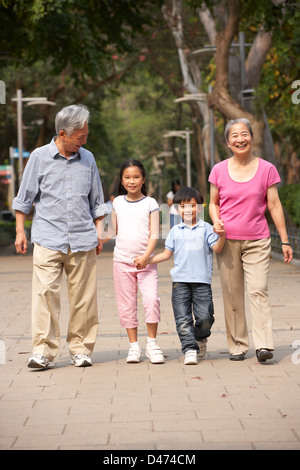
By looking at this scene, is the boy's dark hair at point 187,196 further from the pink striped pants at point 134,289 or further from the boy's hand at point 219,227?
the pink striped pants at point 134,289

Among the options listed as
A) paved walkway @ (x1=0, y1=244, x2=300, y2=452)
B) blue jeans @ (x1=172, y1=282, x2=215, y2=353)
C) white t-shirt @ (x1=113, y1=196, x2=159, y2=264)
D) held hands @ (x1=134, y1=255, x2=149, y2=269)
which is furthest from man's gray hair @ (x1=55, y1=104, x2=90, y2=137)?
paved walkway @ (x1=0, y1=244, x2=300, y2=452)

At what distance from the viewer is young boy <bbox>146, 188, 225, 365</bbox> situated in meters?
7.25

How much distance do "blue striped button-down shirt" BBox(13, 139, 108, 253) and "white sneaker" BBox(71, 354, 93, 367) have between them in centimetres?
78

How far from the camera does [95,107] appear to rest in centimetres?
3953

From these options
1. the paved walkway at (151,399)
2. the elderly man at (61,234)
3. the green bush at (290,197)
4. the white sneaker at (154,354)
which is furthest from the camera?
the green bush at (290,197)

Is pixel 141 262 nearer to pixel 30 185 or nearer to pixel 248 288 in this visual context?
pixel 248 288

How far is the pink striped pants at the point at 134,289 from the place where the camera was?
7.33 meters

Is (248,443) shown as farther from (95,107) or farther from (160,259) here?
(95,107)

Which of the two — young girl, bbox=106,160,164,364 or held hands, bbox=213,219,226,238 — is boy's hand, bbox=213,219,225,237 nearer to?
held hands, bbox=213,219,226,238

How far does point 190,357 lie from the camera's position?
23.5 feet

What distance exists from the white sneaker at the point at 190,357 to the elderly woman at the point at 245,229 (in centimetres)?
33

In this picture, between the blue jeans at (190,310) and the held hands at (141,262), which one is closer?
the held hands at (141,262)

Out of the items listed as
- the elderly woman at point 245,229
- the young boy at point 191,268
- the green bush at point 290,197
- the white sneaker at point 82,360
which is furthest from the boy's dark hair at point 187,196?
the green bush at point 290,197

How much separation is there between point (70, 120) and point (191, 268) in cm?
138
